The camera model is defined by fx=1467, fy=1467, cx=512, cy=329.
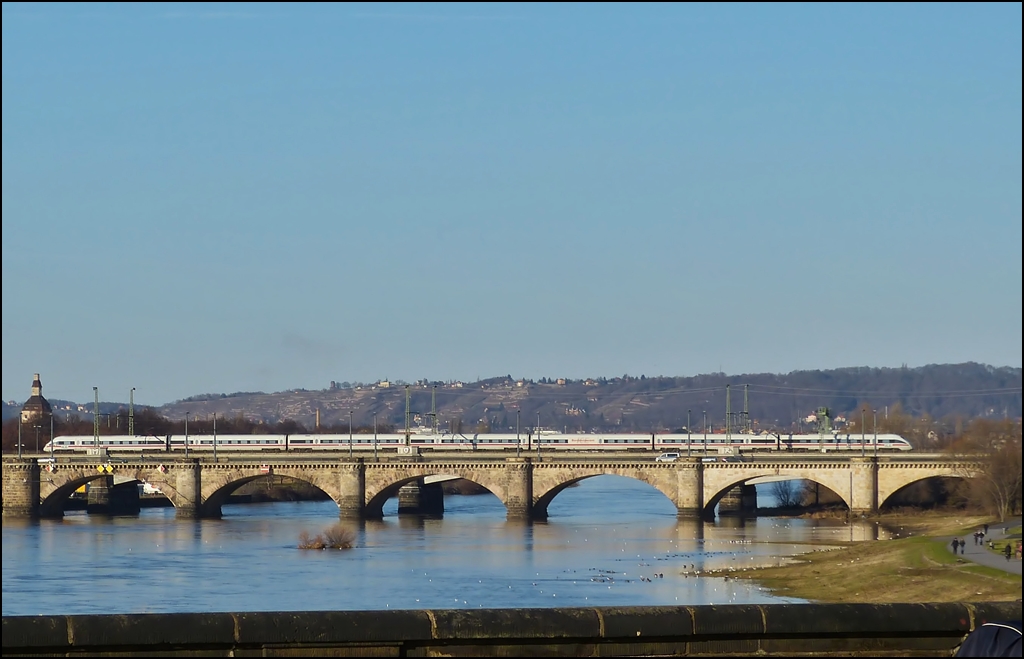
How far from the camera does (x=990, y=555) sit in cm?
5831

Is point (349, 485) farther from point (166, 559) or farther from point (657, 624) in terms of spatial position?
point (657, 624)

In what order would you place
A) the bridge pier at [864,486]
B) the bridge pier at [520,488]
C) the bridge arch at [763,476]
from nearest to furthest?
the bridge pier at [864,486], the bridge arch at [763,476], the bridge pier at [520,488]

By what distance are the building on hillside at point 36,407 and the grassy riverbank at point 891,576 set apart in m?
117

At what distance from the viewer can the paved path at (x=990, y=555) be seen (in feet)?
175

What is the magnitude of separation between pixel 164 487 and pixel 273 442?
1944 centimetres

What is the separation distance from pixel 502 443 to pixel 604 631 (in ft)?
396

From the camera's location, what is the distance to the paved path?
175 feet

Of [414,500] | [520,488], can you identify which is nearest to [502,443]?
[414,500]

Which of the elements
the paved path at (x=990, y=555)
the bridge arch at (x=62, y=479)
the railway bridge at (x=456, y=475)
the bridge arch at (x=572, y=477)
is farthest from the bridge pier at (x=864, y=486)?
the bridge arch at (x=62, y=479)

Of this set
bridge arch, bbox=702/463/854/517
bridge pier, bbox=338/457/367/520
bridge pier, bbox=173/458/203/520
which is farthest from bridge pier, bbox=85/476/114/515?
bridge arch, bbox=702/463/854/517

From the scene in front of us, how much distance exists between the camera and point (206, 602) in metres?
56.1

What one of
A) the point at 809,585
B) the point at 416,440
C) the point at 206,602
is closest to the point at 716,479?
the point at 416,440

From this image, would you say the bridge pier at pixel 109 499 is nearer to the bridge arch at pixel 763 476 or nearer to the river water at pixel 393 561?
the river water at pixel 393 561

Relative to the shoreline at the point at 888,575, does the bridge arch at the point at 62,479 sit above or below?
above
